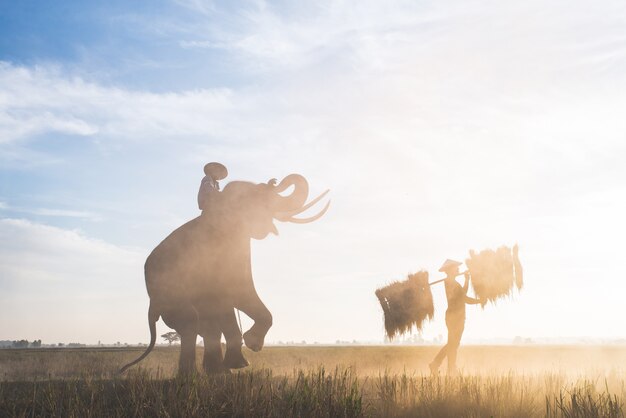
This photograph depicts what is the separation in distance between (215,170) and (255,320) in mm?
2940

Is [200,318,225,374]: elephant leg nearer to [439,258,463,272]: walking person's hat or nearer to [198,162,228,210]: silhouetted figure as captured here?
[198,162,228,210]: silhouetted figure

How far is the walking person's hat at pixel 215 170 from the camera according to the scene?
35.2ft

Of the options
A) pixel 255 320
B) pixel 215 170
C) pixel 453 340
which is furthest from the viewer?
pixel 453 340

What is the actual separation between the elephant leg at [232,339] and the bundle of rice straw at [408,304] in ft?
14.3

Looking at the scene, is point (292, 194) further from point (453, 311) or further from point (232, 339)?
point (453, 311)

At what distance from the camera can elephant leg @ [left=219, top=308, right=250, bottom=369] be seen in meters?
9.54

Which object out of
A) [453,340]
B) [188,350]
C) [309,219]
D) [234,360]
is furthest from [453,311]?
[188,350]

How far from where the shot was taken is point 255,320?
9.64m

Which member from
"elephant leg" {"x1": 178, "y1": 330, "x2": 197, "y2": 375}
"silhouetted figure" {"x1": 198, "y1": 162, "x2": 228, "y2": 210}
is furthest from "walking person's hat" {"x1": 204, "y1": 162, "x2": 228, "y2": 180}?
"elephant leg" {"x1": 178, "y1": 330, "x2": 197, "y2": 375}

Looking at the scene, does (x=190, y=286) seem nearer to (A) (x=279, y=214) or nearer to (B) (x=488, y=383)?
(A) (x=279, y=214)

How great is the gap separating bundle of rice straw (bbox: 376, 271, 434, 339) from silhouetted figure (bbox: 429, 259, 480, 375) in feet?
2.63

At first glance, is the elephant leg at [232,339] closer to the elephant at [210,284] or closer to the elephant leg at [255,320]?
the elephant at [210,284]

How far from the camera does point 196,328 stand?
946 centimetres

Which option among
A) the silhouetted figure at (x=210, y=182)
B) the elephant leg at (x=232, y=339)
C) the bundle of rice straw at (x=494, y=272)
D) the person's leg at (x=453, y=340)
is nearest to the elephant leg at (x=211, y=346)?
the elephant leg at (x=232, y=339)
